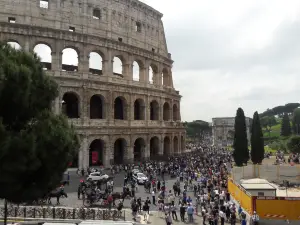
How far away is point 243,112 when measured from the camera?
4175cm

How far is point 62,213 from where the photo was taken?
17625mm

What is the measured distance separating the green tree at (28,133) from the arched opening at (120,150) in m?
28.1

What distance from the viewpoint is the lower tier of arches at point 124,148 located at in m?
36.3

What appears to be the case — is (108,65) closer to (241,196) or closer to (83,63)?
(83,63)

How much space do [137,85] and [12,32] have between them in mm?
14798

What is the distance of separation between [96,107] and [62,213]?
23.9m

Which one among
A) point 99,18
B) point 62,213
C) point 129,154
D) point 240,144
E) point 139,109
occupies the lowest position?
point 62,213

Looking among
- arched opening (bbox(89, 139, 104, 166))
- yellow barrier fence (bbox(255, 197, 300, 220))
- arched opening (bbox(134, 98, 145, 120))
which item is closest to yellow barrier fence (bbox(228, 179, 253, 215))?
yellow barrier fence (bbox(255, 197, 300, 220))

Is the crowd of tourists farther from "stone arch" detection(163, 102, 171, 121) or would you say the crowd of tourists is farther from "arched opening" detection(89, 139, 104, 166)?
"stone arch" detection(163, 102, 171, 121)

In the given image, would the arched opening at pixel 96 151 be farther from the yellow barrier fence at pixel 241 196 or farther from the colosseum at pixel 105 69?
the yellow barrier fence at pixel 241 196

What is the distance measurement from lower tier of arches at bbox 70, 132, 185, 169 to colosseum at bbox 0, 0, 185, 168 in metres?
0.11

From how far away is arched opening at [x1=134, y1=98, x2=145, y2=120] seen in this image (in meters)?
43.7

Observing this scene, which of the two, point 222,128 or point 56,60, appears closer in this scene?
Result: point 56,60

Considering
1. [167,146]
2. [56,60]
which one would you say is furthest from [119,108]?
[56,60]
